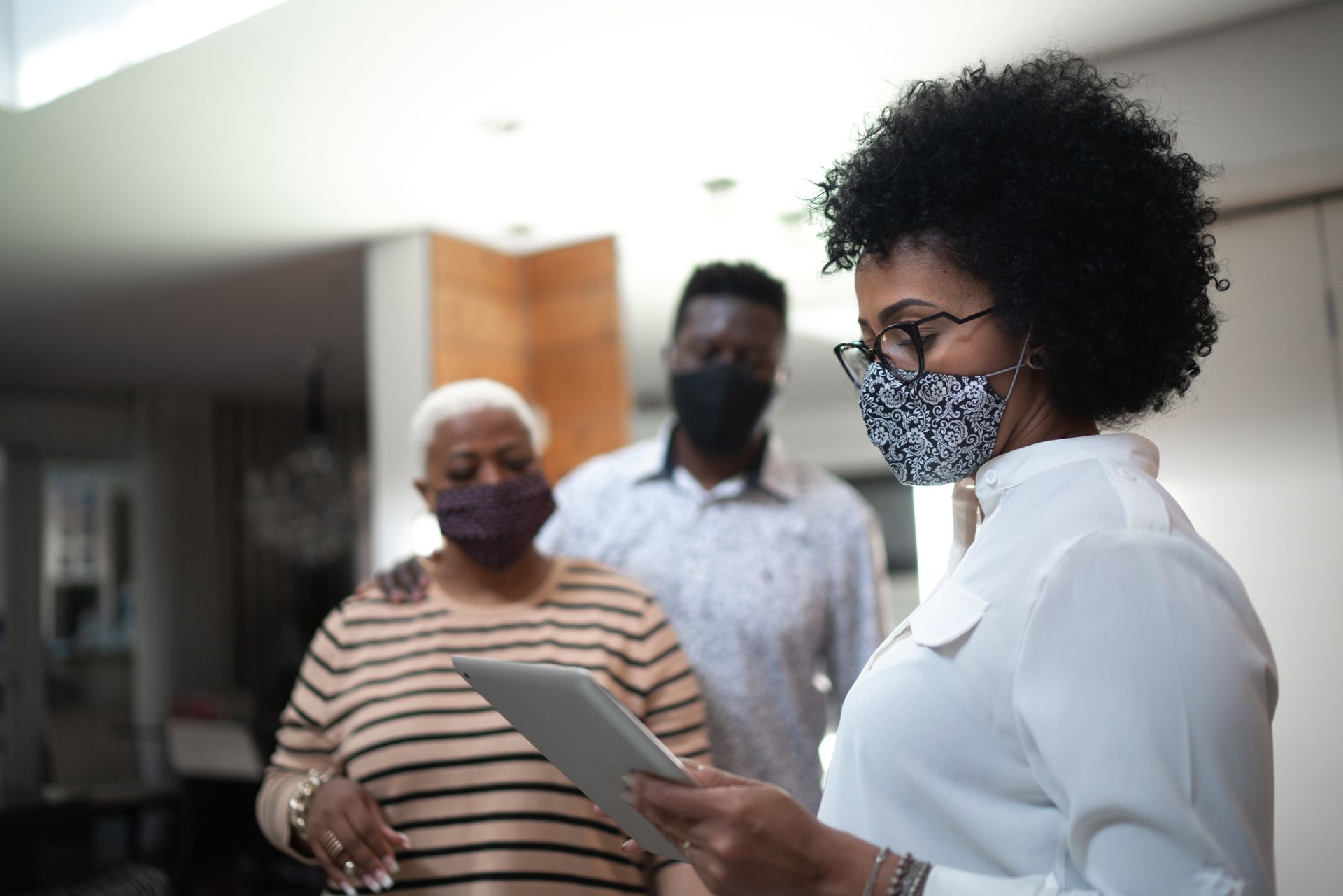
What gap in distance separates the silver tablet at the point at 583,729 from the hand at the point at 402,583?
2.36ft

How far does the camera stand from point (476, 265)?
389cm

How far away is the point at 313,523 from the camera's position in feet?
18.2

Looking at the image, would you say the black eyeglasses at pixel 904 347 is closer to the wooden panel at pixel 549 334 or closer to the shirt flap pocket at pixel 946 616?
the shirt flap pocket at pixel 946 616

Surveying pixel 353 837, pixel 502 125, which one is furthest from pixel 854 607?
pixel 502 125

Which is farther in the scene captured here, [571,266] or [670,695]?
[571,266]

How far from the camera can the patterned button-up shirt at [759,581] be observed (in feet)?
6.33

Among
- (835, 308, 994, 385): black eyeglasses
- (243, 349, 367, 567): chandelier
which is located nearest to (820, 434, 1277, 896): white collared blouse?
(835, 308, 994, 385): black eyeglasses

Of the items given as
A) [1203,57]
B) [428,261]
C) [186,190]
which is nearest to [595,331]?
[428,261]

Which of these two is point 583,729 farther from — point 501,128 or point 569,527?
point 501,128

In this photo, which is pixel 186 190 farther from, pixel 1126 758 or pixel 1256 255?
pixel 1126 758

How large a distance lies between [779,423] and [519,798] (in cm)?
683

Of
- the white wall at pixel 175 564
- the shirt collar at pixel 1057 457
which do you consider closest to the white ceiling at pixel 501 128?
the shirt collar at pixel 1057 457

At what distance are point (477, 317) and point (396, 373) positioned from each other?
1.19 ft

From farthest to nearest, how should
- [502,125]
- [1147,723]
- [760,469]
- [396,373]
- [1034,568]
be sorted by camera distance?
[396,373] → [502,125] → [760,469] → [1034,568] → [1147,723]
